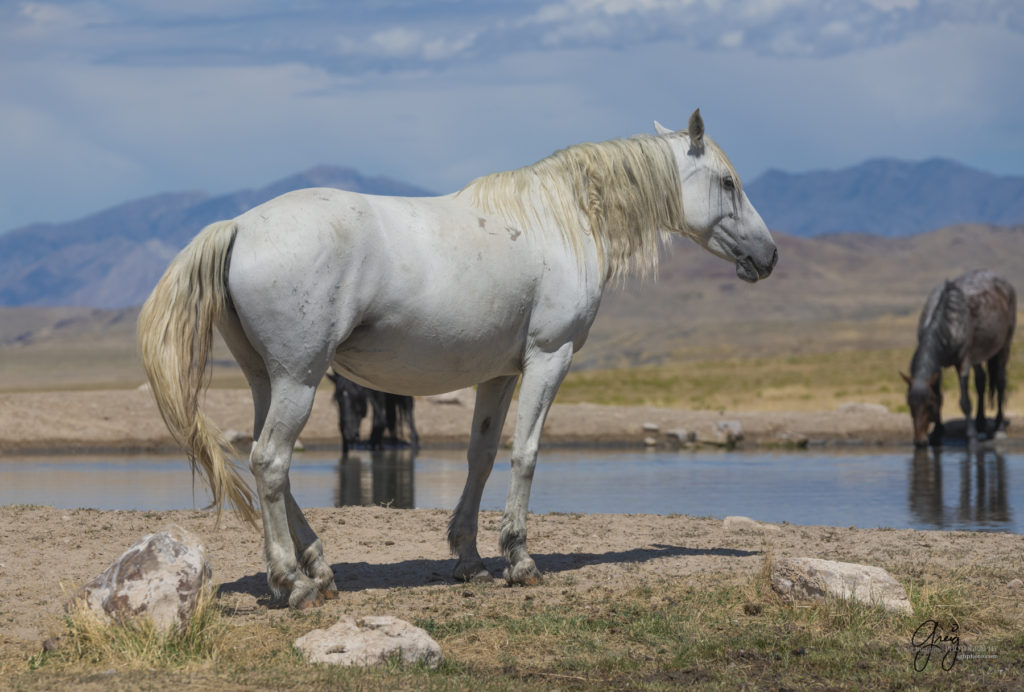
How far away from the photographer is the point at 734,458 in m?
21.5

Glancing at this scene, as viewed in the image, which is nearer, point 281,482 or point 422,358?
point 281,482

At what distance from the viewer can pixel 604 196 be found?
27.0ft

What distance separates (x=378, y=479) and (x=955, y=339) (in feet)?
38.6

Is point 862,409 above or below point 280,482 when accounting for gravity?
below

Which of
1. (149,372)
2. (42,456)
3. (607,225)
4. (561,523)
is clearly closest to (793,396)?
(42,456)

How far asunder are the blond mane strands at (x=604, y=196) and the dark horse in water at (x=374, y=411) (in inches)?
568

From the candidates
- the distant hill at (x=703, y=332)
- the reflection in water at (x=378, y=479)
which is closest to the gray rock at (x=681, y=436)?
the reflection in water at (x=378, y=479)

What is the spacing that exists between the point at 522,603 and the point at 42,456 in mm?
17458

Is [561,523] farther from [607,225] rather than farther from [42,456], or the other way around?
[42,456]

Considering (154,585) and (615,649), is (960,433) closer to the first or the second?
(615,649)

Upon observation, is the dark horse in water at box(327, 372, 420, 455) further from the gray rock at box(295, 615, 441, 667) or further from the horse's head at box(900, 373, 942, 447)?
the gray rock at box(295, 615, 441, 667)

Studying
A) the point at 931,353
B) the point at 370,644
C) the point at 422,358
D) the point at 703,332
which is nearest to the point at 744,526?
the point at 422,358

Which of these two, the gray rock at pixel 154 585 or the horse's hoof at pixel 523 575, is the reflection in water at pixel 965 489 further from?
the gray rock at pixel 154 585

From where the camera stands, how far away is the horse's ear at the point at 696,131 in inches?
328
